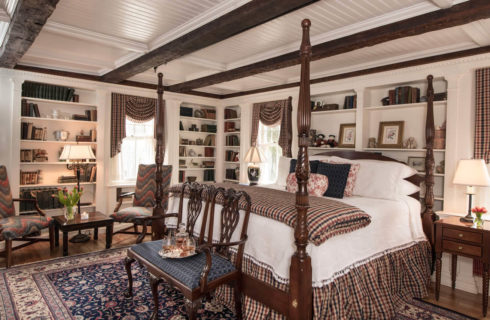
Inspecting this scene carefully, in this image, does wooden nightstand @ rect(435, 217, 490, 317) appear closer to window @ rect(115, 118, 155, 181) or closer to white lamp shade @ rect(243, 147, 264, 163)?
white lamp shade @ rect(243, 147, 264, 163)

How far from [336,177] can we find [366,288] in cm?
123

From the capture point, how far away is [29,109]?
4.63 meters

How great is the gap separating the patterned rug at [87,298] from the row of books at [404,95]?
233cm

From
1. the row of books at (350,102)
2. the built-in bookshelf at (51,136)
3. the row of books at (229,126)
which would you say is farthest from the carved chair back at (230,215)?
the row of books at (229,126)

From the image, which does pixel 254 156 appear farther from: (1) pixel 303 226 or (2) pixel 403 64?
(1) pixel 303 226

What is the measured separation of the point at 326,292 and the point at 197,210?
1.45 meters

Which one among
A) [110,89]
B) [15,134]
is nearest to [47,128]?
[15,134]

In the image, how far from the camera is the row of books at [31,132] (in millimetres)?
4574

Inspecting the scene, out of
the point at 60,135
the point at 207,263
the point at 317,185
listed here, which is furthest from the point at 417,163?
the point at 60,135

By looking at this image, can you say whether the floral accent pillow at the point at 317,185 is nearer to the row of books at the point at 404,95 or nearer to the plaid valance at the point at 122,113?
the row of books at the point at 404,95

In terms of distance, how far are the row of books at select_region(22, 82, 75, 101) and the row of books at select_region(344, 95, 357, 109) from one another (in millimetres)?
4207

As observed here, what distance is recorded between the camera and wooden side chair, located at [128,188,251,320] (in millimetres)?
2078

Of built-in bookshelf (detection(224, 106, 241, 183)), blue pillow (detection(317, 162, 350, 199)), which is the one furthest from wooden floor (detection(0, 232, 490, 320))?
built-in bookshelf (detection(224, 106, 241, 183))

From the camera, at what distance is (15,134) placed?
14.5 ft
